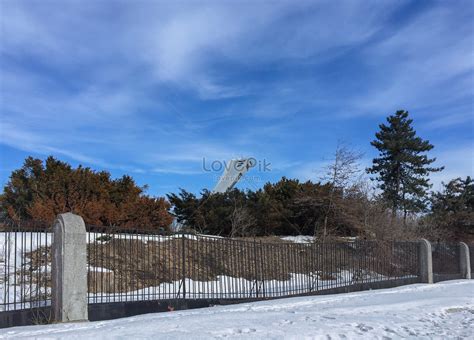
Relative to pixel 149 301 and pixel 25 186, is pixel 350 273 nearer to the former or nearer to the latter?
pixel 149 301

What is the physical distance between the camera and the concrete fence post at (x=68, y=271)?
27.6 ft

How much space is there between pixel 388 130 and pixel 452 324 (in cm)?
3493

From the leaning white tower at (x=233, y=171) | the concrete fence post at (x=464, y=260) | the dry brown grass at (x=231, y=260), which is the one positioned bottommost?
the concrete fence post at (x=464, y=260)

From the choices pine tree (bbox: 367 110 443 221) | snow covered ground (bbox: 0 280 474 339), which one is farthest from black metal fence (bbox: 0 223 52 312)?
pine tree (bbox: 367 110 443 221)

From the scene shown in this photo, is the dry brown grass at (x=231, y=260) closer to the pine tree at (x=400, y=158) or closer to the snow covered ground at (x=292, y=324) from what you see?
the snow covered ground at (x=292, y=324)

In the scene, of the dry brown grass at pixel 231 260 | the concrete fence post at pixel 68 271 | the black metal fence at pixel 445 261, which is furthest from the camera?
the black metal fence at pixel 445 261

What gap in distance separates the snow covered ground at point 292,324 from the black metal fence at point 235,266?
2.70 m

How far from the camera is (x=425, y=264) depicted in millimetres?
18703

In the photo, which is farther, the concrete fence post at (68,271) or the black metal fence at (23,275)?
the black metal fence at (23,275)

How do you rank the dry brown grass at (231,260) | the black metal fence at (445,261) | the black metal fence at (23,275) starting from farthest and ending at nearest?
the black metal fence at (445,261) → the dry brown grass at (231,260) → the black metal fence at (23,275)

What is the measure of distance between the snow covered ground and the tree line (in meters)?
5.43

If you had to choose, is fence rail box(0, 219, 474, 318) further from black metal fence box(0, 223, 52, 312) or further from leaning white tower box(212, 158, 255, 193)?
leaning white tower box(212, 158, 255, 193)

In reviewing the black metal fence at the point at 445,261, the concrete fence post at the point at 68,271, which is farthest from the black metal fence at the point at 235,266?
the concrete fence post at the point at 68,271

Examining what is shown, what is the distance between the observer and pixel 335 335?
732 cm
